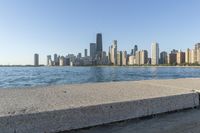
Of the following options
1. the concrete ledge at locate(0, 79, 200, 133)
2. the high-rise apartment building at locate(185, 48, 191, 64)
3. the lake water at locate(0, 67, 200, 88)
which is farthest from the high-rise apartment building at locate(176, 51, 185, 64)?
the concrete ledge at locate(0, 79, 200, 133)

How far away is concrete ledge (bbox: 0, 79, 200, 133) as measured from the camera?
4.18 metres

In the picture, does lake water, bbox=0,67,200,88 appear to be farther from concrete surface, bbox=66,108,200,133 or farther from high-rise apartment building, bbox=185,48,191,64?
high-rise apartment building, bbox=185,48,191,64

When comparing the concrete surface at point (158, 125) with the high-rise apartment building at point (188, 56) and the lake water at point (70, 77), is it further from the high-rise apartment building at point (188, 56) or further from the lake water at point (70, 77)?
the high-rise apartment building at point (188, 56)

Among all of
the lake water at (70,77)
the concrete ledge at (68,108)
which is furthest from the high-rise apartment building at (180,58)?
the concrete ledge at (68,108)

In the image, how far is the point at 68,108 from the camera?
15.0ft

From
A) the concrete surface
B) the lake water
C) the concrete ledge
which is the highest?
the concrete ledge

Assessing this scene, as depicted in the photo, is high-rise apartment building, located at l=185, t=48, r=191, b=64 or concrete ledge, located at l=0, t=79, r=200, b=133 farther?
high-rise apartment building, located at l=185, t=48, r=191, b=64

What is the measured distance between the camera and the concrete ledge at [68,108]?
13.7 feet

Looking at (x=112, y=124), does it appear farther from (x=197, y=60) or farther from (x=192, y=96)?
(x=197, y=60)

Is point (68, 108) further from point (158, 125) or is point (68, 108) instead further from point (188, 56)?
point (188, 56)

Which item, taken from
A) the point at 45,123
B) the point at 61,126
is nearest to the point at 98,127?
the point at 61,126

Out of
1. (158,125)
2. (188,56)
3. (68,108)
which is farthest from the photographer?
(188,56)

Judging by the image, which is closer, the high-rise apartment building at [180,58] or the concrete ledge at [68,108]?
the concrete ledge at [68,108]

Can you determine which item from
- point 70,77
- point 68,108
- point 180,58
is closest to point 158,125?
point 68,108
